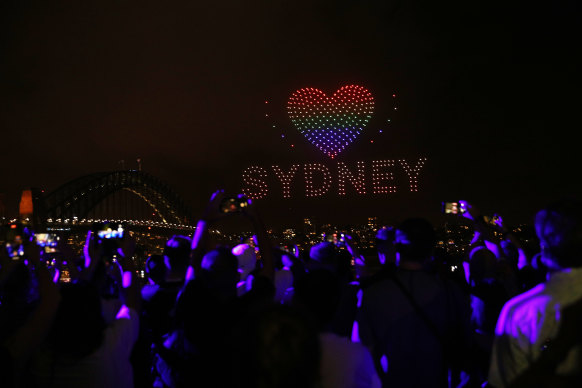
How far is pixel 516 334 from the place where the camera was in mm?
1983

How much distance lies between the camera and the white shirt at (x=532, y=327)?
1.91m

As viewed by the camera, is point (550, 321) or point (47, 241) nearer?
point (550, 321)

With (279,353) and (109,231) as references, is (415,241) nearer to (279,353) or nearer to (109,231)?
(279,353)

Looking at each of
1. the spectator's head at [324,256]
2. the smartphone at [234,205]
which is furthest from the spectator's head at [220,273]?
the spectator's head at [324,256]

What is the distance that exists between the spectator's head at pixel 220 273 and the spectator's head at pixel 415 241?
1.18 metres

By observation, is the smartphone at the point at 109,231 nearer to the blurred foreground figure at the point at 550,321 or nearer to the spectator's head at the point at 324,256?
the spectator's head at the point at 324,256

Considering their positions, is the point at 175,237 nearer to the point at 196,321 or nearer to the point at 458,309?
the point at 196,321

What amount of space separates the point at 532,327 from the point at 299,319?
3.64ft

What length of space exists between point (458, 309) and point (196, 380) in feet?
5.73

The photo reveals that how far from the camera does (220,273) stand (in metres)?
3.12

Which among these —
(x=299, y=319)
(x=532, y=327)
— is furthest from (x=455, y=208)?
(x=299, y=319)

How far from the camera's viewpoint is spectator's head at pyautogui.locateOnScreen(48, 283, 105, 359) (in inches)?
92.7

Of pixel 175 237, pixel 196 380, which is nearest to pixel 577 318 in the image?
pixel 196 380

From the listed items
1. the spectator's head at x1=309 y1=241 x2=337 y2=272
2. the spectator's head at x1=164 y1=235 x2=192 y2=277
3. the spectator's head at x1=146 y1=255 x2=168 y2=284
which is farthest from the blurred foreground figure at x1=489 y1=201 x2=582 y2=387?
the spectator's head at x1=146 y1=255 x2=168 y2=284
